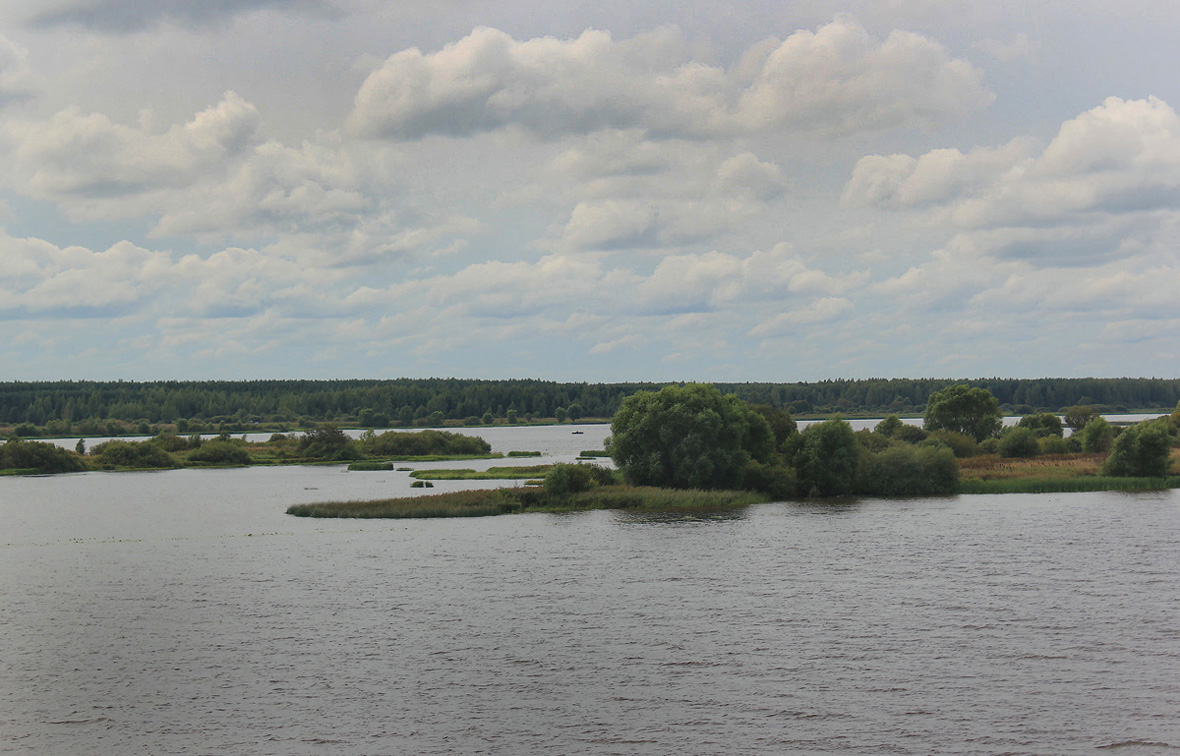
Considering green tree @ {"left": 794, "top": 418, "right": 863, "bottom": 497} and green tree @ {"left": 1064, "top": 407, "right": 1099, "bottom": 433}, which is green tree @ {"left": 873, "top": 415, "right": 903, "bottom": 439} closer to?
green tree @ {"left": 794, "top": 418, "right": 863, "bottom": 497}

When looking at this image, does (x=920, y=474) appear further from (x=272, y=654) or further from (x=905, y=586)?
(x=272, y=654)

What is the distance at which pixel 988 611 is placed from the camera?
160 feet

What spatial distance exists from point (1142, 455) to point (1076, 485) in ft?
29.4

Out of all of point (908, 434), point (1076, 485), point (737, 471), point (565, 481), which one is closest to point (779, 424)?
point (737, 471)

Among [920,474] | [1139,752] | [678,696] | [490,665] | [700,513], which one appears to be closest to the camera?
[1139,752]

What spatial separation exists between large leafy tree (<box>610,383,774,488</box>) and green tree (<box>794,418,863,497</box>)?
6261 millimetres

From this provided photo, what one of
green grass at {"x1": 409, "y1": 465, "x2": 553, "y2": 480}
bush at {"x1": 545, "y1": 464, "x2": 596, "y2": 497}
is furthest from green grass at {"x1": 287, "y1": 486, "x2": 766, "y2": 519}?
green grass at {"x1": 409, "y1": 465, "x2": 553, "y2": 480}

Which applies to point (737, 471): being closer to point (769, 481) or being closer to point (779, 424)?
point (769, 481)

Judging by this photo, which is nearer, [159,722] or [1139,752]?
[1139,752]

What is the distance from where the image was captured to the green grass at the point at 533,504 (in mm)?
92500

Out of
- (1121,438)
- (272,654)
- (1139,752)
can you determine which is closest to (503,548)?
(272,654)

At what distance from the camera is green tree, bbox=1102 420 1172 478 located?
107188 millimetres

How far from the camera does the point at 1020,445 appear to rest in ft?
438

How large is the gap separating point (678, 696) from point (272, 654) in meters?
17.8
